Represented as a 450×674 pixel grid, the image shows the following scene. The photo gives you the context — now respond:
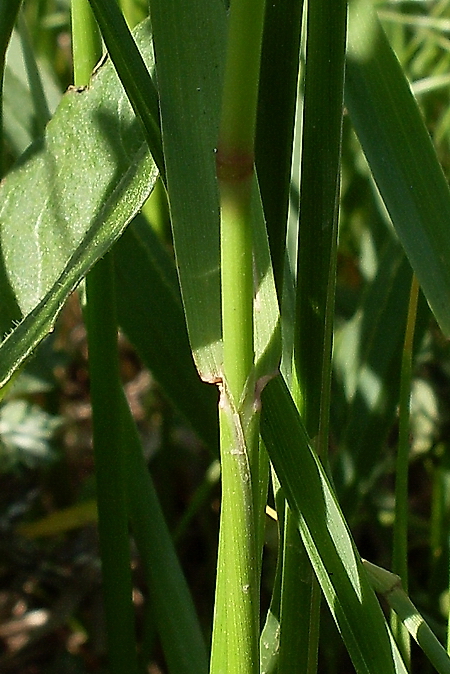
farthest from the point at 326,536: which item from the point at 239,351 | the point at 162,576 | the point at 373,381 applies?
the point at 373,381

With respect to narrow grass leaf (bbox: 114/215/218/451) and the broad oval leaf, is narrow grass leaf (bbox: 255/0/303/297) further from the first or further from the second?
narrow grass leaf (bbox: 114/215/218/451)

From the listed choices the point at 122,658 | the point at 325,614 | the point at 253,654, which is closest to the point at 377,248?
the point at 325,614

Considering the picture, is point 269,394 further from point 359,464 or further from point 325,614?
point 325,614

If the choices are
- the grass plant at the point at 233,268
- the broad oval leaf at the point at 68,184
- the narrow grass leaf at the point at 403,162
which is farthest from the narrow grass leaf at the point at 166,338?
the narrow grass leaf at the point at 403,162

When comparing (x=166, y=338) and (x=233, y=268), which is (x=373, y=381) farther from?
(x=233, y=268)

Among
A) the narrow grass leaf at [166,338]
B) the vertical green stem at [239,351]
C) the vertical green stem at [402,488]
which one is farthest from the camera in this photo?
the narrow grass leaf at [166,338]

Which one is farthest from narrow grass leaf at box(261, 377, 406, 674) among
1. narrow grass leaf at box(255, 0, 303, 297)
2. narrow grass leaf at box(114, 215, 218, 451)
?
narrow grass leaf at box(114, 215, 218, 451)

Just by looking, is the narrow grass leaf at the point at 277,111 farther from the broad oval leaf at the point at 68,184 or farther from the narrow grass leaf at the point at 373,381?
the narrow grass leaf at the point at 373,381
